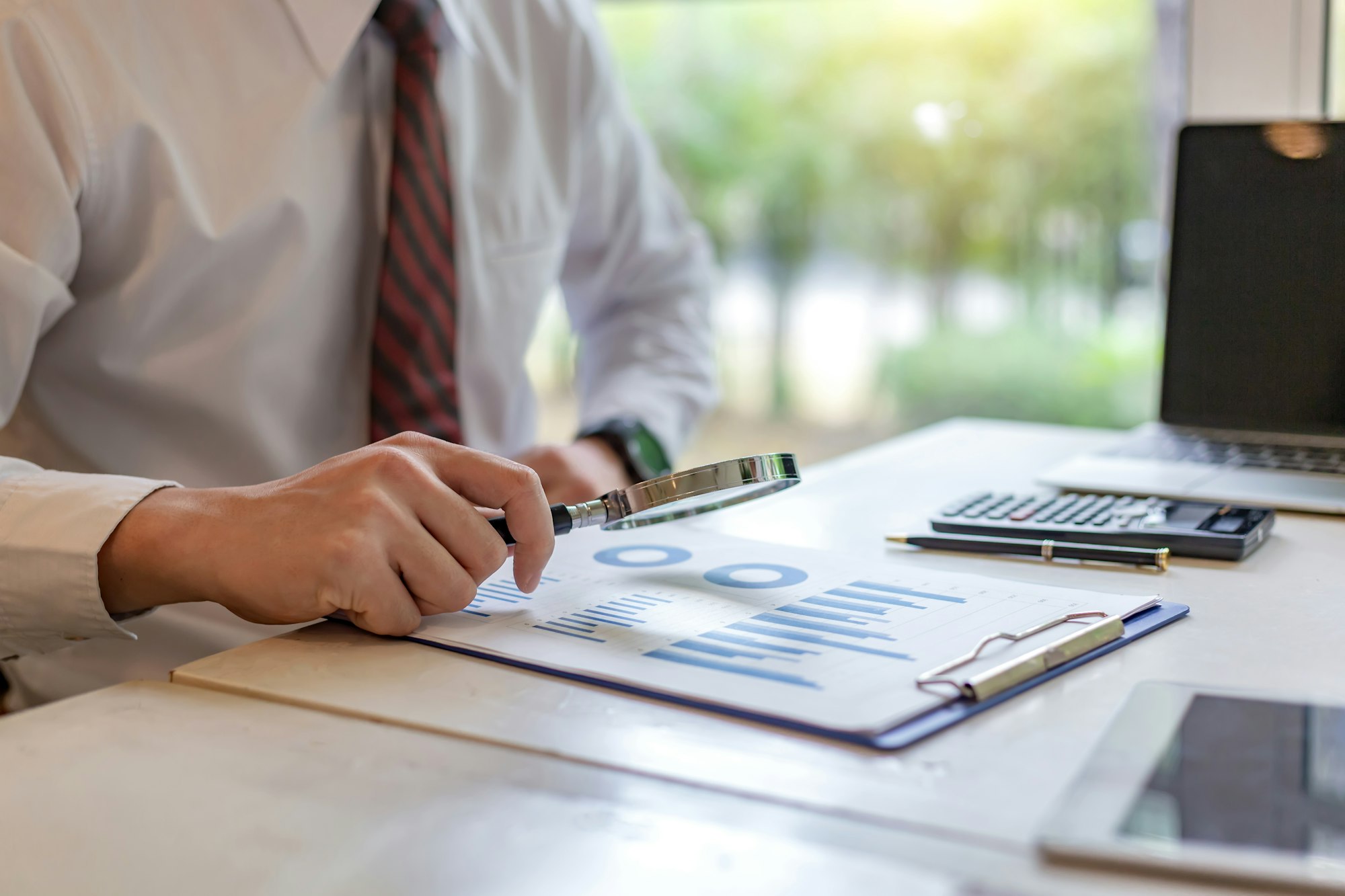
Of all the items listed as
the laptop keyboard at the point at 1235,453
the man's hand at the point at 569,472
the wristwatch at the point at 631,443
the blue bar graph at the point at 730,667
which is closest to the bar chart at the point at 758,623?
the blue bar graph at the point at 730,667

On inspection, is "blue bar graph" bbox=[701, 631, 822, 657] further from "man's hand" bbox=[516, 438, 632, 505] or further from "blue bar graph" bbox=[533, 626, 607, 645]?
"man's hand" bbox=[516, 438, 632, 505]

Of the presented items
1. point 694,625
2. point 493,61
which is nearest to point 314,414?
point 493,61

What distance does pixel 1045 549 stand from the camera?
758 mm

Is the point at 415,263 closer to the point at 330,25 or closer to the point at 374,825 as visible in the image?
the point at 330,25

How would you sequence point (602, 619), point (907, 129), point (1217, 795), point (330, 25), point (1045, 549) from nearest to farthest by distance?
point (1217, 795) → point (602, 619) → point (1045, 549) → point (330, 25) → point (907, 129)

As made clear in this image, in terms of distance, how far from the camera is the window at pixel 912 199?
221 centimetres

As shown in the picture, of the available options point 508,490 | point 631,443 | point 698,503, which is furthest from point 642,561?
point 631,443

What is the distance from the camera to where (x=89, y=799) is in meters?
0.44

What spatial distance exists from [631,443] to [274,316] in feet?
1.16

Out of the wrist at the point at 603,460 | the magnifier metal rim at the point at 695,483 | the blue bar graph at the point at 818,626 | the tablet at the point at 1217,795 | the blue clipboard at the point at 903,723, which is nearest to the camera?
the tablet at the point at 1217,795

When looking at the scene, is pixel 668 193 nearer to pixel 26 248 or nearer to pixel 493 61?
pixel 493 61

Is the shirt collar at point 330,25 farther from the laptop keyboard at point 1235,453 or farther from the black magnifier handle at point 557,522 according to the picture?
the laptop keyboard at point 1235,453

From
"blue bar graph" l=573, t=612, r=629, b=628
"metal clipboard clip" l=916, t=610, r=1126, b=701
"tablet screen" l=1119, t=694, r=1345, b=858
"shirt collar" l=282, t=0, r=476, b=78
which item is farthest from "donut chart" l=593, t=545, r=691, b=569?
"shirt collar" l=282, t=0, r=476, b=78

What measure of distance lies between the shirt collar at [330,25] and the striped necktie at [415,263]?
0.19 ft
